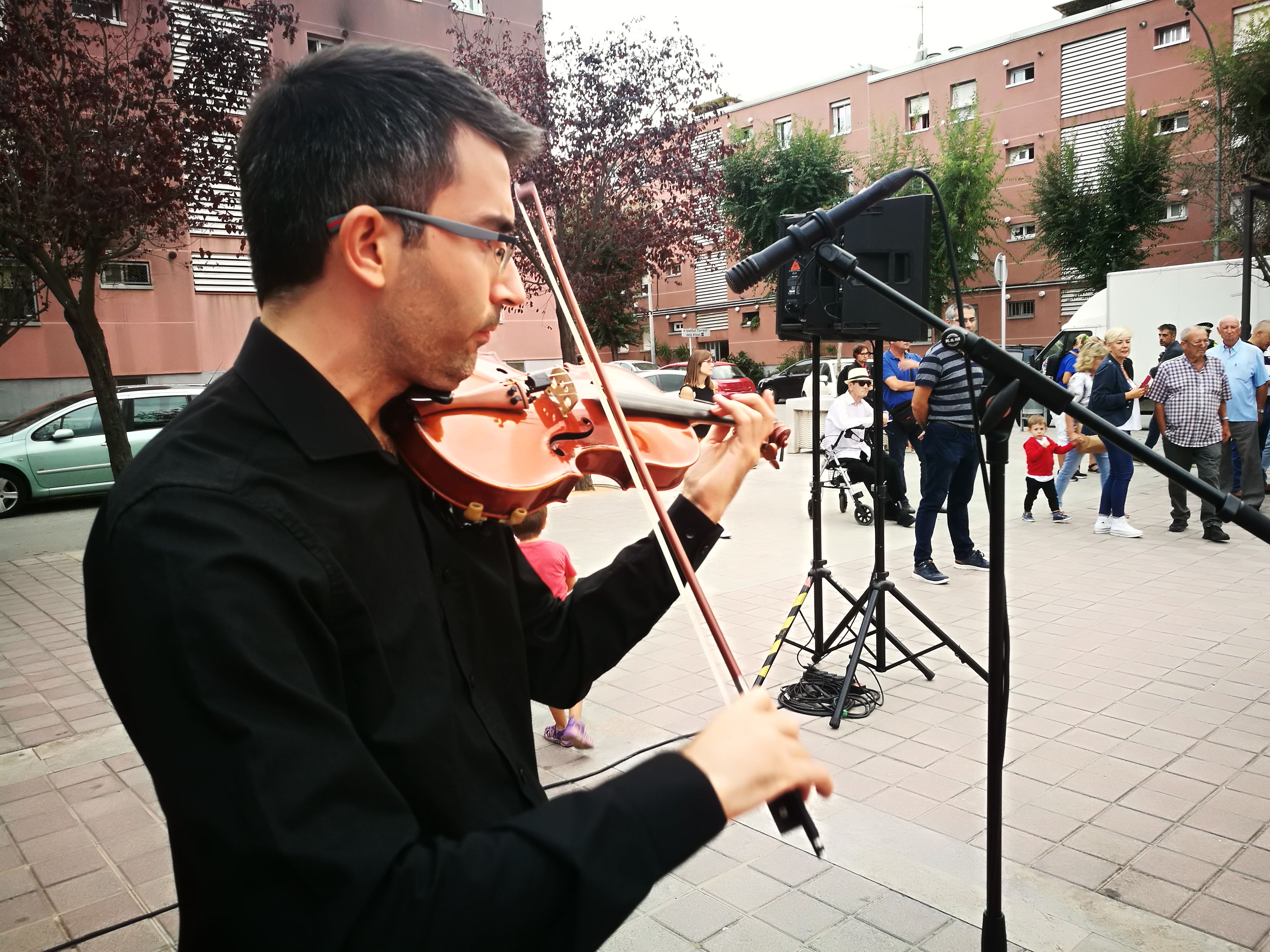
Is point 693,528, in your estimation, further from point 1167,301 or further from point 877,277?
point 1167,301

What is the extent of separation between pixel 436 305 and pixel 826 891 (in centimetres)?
243

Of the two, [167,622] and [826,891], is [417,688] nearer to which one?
[167,622]

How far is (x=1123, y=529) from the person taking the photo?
8.43 m

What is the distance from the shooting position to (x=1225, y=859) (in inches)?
120

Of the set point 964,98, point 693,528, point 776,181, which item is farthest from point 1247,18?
point 693,528

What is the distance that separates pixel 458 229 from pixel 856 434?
8.94 metres

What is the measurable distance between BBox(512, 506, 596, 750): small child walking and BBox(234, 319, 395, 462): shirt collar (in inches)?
110

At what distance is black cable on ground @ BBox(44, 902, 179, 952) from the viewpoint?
8.96 ft

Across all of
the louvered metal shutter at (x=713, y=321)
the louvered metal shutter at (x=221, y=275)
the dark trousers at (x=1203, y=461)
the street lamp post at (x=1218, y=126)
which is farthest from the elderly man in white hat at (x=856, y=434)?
the louvered metal shutter at (x=713, y=321)

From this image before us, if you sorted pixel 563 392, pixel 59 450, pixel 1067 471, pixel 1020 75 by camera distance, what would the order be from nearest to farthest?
pixel 563 392
pixel 1067 471
pixel 59 450
pixel 1020 75

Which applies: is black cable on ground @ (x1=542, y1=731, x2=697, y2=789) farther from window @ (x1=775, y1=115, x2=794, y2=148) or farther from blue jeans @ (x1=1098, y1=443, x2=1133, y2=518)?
window @ (x1=775, y1=115, x2=794, y2=148)

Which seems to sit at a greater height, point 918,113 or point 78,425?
point 918,113

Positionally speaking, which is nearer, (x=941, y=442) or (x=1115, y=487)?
(x=941, y=442)

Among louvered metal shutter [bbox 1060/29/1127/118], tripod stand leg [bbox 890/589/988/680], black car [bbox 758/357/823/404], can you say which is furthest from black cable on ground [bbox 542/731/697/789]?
louvered metal shutter [bbox 1060/29/1127/118]
